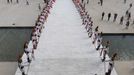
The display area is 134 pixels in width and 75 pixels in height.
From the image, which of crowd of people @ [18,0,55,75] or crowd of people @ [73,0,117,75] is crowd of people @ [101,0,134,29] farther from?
crowd of people @ [18,0,55,75]

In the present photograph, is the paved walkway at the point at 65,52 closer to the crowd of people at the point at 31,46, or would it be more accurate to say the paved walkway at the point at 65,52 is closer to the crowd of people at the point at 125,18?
the crowd of people at the point at 31,46

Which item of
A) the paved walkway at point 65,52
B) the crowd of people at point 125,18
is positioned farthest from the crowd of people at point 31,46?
the crowd of people at point 125,18

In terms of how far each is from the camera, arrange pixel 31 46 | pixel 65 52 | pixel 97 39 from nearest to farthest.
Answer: pixel 65 52 → pixel 31 46 → pixel 97 39

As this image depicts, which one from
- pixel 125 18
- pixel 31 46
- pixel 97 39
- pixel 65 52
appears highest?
pixel 97 39

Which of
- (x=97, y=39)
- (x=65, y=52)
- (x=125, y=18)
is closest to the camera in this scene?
(x=65, y=52)

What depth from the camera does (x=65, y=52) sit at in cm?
2412

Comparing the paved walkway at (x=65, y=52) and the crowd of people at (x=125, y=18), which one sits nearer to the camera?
the paved walkway at (x=65, y=52)

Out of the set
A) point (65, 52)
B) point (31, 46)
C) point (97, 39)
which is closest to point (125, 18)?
point (97, 39)

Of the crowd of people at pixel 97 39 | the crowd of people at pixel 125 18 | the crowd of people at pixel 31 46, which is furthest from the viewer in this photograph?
the crowd of people at pixel 125 18

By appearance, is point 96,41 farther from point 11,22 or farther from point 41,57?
point 11,22

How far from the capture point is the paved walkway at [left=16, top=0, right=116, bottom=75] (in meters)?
21.3

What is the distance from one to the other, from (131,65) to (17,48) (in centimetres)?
1141

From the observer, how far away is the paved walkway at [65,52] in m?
21.3

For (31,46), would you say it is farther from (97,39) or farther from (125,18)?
(125,18)
